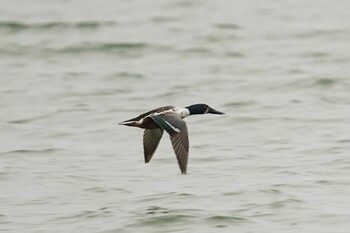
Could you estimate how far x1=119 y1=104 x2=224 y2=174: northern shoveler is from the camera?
34.4 ft

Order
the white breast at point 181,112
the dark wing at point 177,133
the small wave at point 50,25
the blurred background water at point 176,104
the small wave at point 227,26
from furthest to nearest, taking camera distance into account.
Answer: the small wave at point 50,25
the small wave at point 227,26
the white breast at point 181,112
the blurred background water at point 176,104
the dark wing at point 177,133

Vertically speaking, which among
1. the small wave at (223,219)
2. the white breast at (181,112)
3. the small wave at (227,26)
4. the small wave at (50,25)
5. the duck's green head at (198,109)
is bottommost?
the small wave at (227,26)

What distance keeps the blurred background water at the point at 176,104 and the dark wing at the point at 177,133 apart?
51 cm

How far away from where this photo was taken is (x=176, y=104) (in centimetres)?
1652

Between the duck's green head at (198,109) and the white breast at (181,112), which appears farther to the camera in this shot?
the duck's green head at (198,109)

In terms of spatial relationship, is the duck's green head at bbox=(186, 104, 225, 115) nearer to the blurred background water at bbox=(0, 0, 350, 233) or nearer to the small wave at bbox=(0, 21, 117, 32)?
the blurred background water at bbox=(0, 0, 350, 233)

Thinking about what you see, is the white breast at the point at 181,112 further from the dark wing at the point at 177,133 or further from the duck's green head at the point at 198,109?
the dark wing at the point at 177,133

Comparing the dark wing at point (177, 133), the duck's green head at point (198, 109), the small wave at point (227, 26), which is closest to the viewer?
the dark wing at point (177, 133)

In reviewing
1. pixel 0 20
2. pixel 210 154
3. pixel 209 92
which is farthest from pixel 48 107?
pixel 0 20

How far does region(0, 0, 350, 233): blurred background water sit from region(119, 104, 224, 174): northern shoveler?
49 centimetres

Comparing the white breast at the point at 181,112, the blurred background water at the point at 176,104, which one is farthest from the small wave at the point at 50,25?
the white breast at the point at 181,112

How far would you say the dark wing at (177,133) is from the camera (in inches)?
410

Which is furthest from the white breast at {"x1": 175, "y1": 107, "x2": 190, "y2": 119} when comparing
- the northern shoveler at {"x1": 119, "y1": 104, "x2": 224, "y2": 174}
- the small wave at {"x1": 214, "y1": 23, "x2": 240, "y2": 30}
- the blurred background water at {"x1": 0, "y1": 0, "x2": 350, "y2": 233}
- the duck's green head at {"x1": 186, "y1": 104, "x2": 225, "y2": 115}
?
the small wave at {"x1": 214, "y1": 23, "x2": 240, "y2": 30}

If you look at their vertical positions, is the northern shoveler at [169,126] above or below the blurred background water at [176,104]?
above
